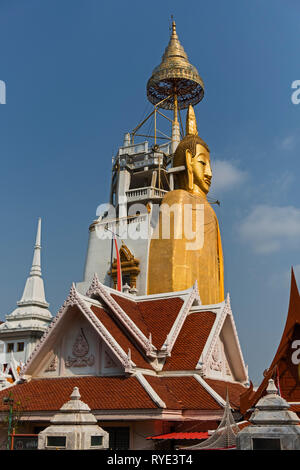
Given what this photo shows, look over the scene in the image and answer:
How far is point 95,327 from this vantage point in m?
17.2

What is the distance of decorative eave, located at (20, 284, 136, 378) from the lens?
16.2 metres

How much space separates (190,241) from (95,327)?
11635 millimetres

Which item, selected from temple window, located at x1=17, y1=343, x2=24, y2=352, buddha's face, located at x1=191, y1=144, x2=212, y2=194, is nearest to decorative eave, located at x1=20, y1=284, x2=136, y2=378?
buddha's face, located at x1=191, y1=144, x2=212, y2=194

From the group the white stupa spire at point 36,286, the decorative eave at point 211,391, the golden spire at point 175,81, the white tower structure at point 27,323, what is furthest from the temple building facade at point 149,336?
the white stupa spire at point 36,286

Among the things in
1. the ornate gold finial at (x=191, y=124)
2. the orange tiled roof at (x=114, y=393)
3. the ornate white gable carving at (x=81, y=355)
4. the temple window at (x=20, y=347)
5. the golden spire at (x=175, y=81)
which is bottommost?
the orange tiled roof at (x=114, y=393)

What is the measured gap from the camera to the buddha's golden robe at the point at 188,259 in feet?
88.1

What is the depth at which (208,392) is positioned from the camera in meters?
16.3

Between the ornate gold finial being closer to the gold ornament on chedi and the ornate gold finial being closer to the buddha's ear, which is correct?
the gold ornament on chedi

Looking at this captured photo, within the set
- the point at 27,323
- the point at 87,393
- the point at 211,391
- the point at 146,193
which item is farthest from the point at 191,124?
the point at 87,393

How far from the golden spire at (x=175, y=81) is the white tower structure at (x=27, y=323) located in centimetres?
1298

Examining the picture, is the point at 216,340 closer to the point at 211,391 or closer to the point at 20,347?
the point at 211,391

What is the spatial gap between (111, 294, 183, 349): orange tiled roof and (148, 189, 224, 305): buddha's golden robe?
19.0 feet

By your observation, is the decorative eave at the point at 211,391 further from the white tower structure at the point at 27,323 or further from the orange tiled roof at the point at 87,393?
the white tower structure at the point at 27,323
